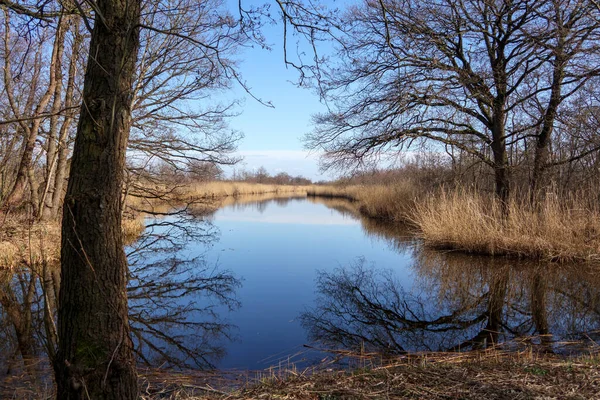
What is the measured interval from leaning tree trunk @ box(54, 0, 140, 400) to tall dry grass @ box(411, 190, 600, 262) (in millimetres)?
8998

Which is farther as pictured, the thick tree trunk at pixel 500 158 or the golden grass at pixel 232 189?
the golden grass at pixel 232 189

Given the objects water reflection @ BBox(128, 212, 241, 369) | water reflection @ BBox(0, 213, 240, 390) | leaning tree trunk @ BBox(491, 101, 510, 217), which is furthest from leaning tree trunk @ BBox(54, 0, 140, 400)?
leaning tree trunk @ BBox(491, 101, 510, 217)

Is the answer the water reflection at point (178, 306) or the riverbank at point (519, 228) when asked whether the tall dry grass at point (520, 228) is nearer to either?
the riverbank at point (519, 228)

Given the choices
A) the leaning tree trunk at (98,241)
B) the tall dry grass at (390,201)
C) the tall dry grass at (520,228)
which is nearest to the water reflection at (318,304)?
the leaning tree trunk at (98,241)

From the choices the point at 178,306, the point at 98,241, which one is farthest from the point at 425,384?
the point at 178,306

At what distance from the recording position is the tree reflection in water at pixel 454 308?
4.88 metres

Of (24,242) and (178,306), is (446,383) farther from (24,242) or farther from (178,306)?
(24,242)

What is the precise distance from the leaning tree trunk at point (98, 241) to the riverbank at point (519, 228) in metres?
8.99

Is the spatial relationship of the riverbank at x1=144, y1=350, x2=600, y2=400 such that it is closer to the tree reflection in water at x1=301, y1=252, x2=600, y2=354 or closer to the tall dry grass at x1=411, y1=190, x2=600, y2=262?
the tree reflection in water at x1=301, y1=252, x2=600, y2=354

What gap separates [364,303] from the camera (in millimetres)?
6453

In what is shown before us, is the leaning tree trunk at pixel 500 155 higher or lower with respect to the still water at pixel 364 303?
higher

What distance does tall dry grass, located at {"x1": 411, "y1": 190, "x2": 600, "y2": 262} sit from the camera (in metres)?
8.40

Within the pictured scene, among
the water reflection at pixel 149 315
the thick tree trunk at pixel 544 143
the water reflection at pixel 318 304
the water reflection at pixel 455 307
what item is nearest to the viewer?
the water reflection at pixel 149 315

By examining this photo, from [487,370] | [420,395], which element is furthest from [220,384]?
[487,370]
